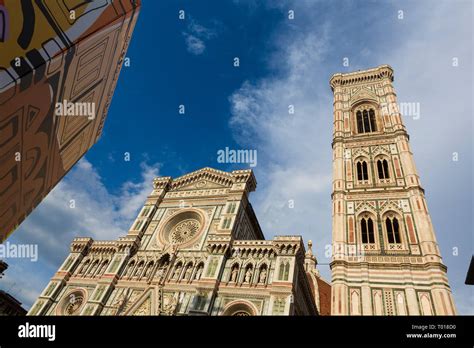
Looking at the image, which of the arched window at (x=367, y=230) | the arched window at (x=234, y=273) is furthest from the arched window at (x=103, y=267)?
the arched window at (x=367, y=230)

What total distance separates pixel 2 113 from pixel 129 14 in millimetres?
8241

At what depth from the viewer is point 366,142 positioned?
27594 millimetres

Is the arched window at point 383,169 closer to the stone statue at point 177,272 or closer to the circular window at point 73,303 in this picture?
the stone statue at point 177,272

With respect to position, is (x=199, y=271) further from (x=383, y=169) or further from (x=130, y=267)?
(x=383, y=169)

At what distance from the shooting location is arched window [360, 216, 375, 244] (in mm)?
21297

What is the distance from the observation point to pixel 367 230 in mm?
21688

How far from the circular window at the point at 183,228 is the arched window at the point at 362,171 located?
13.9 meters

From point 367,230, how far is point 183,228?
49.0 feet

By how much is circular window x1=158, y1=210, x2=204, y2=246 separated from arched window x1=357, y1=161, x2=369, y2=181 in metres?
13.9

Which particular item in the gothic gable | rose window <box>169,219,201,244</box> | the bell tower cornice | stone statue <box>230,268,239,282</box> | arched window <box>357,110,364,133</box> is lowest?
stone statue <box>230,268,239,282</box>

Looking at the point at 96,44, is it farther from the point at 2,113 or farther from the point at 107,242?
the point at 107,242

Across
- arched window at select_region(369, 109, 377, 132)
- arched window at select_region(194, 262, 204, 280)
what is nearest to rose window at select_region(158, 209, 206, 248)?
arched window at select_region(194, 262, 204, 280)

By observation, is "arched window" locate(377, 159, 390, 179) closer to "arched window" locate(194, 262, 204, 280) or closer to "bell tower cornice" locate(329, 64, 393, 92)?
"bell tower cornice" locate(329, 64, 393, 92)

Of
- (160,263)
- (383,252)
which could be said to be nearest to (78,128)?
(160,263)
